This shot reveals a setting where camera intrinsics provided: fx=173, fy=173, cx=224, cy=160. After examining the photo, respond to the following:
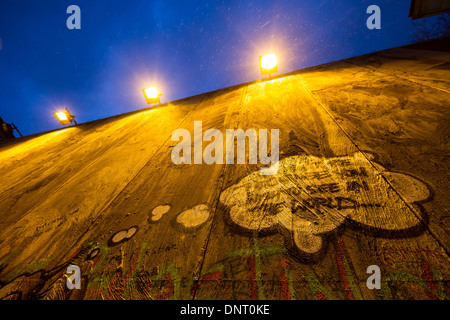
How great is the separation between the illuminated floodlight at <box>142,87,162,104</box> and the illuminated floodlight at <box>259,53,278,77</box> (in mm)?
3517

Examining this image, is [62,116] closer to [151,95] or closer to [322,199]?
[151,95]

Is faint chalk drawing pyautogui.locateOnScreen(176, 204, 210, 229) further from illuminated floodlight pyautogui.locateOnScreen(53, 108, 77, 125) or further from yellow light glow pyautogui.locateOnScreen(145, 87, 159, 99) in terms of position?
illuminated floodlight pyautogui.locateOnScreen(53, 108, 77, 125)

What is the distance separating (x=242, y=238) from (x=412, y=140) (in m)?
1.67

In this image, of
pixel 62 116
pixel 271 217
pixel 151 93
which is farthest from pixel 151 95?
pixel 271 217

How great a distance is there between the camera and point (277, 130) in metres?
2.16

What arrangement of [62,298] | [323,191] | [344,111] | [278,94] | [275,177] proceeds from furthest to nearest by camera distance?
[278,94] < [344,111] < [275,177] < [323,191] < [62,298]

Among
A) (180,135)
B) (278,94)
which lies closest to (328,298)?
(180,135)

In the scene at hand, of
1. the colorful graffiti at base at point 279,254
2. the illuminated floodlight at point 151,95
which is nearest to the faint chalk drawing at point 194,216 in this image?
the colorful graffiti at base at point 279,254

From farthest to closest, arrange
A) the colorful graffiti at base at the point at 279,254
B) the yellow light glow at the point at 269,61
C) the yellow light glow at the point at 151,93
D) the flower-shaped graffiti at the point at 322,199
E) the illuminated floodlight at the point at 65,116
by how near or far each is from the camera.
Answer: the illuminated floodlight at the point at 65,116, the yellow light glow at the point at 151,93, the yellow light glow at the point at 269,61, the flower-shaped graffiti at the point at 322,199, the colorful graffiti at base at the point at 279,254

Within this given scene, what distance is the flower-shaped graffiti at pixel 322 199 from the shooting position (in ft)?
3.12

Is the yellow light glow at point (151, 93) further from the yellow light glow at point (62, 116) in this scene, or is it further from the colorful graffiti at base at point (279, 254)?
the colorful graffiti at base at point (279, 254)

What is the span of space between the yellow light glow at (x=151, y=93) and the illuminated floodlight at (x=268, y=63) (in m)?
3.62

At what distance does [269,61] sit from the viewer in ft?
15.3
